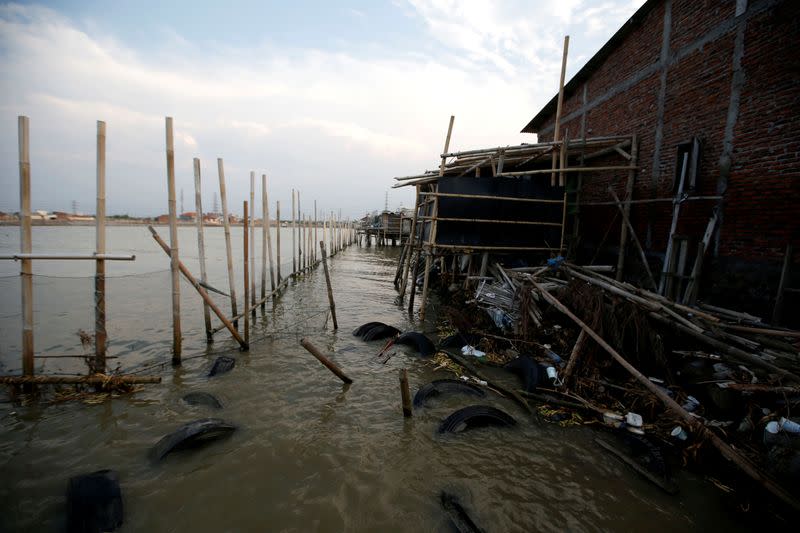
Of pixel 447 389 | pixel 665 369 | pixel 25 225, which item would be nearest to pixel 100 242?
pixel 25 225

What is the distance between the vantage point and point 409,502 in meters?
3.43

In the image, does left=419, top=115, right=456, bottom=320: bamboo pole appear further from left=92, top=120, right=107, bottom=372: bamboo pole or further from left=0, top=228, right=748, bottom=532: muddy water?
left=92, top=120, right=107, bottom=372: bamboo pole

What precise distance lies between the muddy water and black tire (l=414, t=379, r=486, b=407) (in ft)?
0.91

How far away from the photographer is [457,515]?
3.20 metres

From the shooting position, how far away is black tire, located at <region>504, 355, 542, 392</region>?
5.43 metres

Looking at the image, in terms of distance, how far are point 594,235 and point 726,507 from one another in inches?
316

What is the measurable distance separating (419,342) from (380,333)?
139 centimetres

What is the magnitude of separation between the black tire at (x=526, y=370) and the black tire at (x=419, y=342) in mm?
1695

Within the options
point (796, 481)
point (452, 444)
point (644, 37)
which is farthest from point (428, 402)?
point (644, 37)

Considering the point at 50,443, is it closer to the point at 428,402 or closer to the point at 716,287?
the point at 428,402

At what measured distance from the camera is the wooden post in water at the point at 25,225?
4492 millimetres

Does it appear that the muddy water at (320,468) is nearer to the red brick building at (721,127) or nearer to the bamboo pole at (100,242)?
the bamboo pole at (100,242)

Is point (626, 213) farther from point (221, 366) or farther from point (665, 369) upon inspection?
point (221, 366)

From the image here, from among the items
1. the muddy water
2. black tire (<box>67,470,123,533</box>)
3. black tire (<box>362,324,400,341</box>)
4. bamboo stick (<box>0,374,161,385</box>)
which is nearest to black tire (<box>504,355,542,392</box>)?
the muddy water
